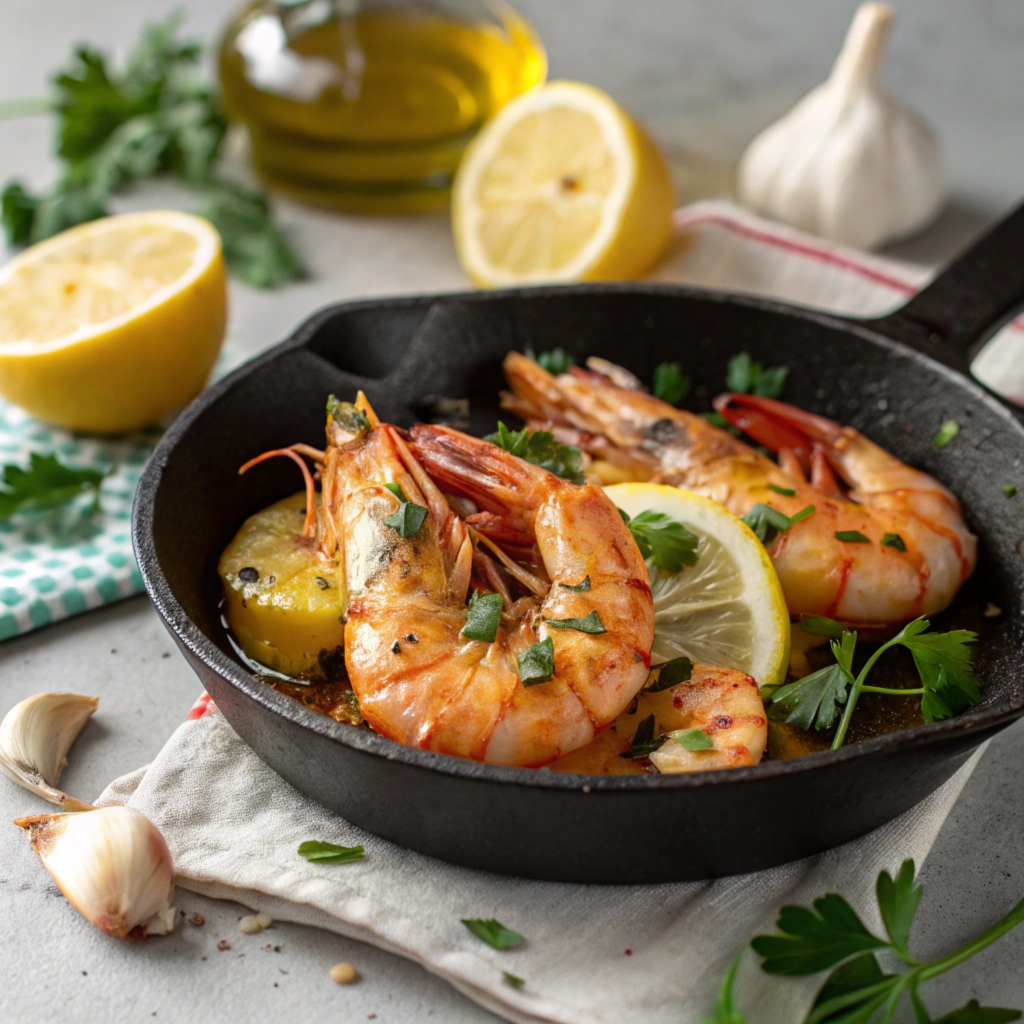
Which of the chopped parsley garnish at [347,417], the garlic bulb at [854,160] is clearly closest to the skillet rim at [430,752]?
the chopped parsley garnish at [347,417]

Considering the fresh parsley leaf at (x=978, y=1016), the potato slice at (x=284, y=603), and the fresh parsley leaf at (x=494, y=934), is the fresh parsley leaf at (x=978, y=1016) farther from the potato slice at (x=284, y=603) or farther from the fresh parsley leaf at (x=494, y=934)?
the potato slice at (x=284, y=603)

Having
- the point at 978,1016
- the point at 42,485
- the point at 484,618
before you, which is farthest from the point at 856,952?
the point at 42,485

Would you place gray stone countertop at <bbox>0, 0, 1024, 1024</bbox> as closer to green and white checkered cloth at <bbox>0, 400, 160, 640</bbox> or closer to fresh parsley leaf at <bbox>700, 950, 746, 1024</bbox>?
green and white checkered cloth at <bbox>0, 400, 160, 640</bbox>

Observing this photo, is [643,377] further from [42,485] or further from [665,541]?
[42,485]

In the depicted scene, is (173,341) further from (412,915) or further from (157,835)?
(412,915)

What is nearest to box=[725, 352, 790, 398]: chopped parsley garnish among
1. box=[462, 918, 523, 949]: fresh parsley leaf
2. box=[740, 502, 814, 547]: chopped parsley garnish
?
box=[740, 502, 814, 547]: chopped parsley garnish

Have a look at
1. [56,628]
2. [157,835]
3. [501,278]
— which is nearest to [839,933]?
[157,835]
